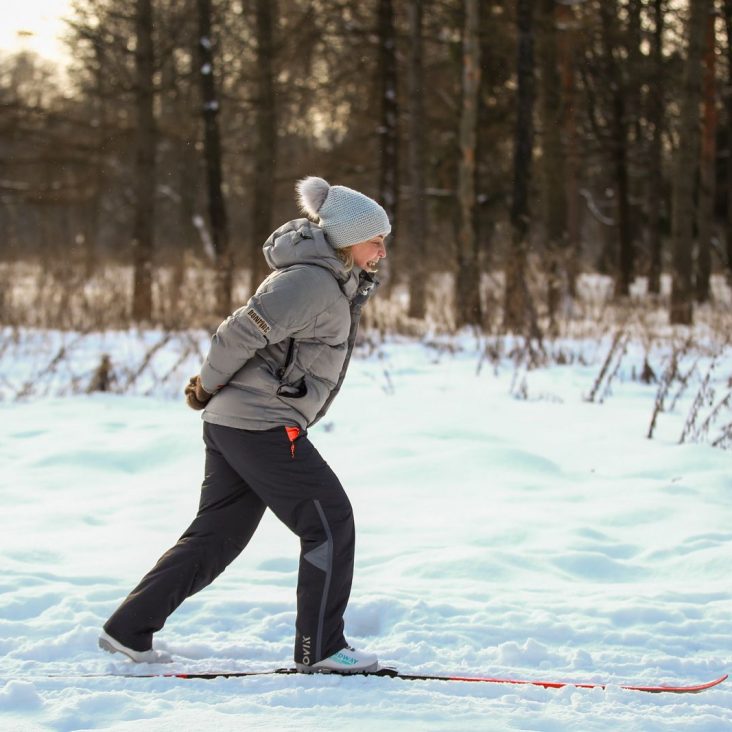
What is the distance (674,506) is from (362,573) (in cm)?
182

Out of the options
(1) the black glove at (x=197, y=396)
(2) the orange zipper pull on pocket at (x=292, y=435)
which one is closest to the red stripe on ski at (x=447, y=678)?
(2) the orange zipper pull on pocket at (x=292, y=435)

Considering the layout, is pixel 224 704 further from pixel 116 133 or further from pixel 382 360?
pixel 116 133

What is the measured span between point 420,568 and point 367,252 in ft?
6.14

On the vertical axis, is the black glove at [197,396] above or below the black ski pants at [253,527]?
above

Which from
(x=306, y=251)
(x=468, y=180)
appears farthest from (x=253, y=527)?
(x=468, y=180)

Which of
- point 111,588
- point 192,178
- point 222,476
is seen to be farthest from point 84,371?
point 192,178

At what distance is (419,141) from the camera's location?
17594 mm

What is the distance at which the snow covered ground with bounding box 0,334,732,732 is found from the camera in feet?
9.68

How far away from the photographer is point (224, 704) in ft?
9.52

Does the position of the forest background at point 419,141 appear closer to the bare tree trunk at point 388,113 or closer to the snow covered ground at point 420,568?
the bare tree trunk at point 388,113

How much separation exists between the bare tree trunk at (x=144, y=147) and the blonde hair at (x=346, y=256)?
11.1 m

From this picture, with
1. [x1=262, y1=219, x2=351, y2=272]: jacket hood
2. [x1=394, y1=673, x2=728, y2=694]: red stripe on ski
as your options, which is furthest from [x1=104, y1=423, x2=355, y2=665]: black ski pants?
[x1=262, y1=219, x2=351, y2=272]: jacket hood

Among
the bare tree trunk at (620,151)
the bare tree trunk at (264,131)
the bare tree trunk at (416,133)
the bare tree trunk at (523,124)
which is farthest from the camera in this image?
the bare tree trunk at (620,151)

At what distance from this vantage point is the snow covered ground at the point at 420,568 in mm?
2951
